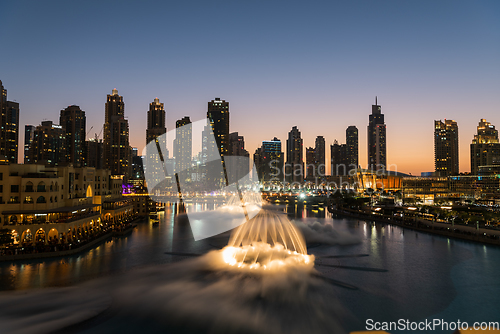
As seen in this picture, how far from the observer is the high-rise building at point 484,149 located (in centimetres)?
13625

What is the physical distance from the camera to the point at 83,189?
145 ft

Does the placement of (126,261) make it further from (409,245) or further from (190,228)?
(409,245)

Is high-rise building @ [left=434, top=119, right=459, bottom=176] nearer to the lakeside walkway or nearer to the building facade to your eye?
the lakeside walkway

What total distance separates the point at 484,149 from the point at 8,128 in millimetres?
199240

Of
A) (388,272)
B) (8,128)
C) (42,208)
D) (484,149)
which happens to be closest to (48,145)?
(8,128)

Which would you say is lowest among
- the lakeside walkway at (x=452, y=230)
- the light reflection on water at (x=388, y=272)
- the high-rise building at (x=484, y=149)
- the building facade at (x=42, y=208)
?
the light reflection on water at (x=388, y=272)

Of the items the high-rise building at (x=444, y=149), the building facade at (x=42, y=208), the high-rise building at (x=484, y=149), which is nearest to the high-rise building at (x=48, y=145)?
the building facade at (x=42, y=208)

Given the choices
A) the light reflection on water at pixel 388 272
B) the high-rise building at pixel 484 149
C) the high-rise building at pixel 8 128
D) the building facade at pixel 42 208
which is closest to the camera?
the light reflection on water at pixel 388 272

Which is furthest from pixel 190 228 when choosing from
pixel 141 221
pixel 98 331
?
pixel 98 331

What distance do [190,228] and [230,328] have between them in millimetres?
37305

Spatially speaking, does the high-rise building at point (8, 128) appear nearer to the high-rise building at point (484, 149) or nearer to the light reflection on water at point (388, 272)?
the light reflection on water at point (388, 272)

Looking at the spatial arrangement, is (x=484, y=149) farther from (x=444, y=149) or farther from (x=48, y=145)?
(x=48, y=145)

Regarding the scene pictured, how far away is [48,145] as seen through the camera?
141 m

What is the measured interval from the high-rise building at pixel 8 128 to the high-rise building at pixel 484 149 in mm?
186748
